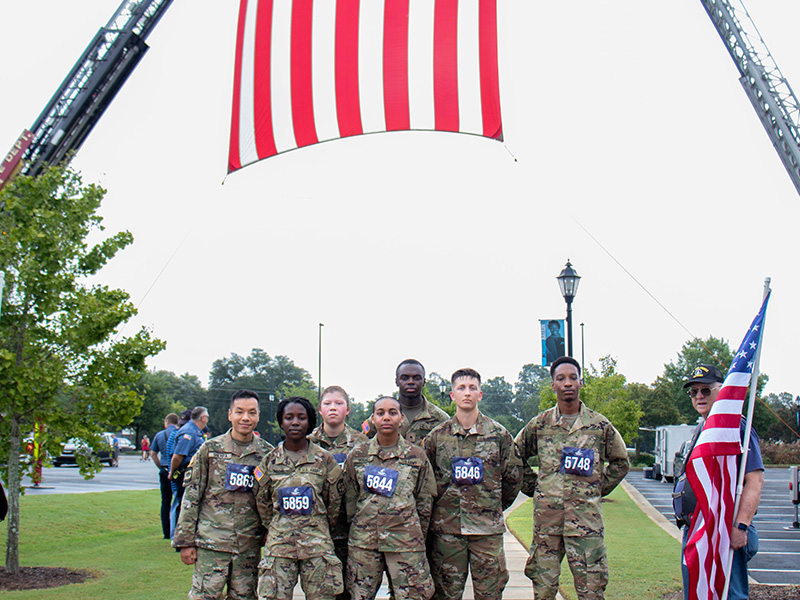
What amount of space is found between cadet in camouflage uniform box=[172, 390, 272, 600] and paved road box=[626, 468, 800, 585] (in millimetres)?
6191

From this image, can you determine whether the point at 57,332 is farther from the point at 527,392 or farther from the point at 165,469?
the point at 527,392

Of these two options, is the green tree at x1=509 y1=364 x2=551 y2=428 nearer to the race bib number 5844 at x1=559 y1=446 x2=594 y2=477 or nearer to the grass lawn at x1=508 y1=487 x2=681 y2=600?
the grass lawn at x1=508 y1=487 x2=681 y2=600

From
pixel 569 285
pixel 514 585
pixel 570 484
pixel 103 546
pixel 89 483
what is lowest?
pixel 89 483

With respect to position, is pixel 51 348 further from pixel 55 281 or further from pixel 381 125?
pixel 381 125

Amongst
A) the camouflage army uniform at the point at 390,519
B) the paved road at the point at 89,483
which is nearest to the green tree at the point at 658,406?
the paved road at the point at 89,483

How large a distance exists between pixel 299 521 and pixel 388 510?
66cm

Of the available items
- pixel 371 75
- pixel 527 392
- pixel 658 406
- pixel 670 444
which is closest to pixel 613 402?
pixel 670 444

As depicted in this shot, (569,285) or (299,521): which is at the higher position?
(569,285)

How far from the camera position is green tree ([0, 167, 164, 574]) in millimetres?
8336

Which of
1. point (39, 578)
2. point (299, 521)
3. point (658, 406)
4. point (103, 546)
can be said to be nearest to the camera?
point (299, 521)

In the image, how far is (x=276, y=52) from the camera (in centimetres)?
794

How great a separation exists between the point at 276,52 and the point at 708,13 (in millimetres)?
26517

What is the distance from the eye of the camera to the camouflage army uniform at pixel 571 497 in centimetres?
546

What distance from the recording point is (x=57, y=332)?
28.2 feet
